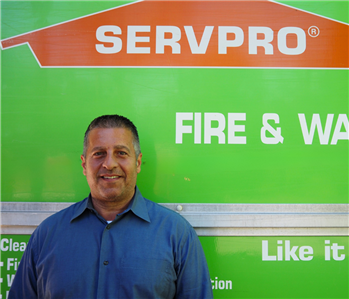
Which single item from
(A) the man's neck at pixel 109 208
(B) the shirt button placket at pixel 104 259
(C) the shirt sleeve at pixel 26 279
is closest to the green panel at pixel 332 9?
(A) the man's neck at pixel 109 208

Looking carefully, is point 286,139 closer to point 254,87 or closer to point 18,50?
point 254,87

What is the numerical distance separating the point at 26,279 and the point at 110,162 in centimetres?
72

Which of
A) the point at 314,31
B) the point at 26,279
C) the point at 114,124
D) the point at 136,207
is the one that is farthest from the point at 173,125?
the point at 26,279

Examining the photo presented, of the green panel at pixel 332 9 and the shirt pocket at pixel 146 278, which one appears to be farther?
the green panel at pixel 332 9

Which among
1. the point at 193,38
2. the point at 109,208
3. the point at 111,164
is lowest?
the point at 109,208

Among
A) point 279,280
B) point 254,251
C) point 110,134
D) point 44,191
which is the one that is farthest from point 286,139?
point 44,191

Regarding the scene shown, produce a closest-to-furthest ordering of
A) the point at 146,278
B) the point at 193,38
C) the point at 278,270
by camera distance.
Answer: the point at 146,278 < the point at 278,270 < the point at 193,38

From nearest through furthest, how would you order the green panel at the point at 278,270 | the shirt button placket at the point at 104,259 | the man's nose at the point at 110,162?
1. the shirt button placket at the point at 104,259
2. the man's nose at the point at 110,162
3. the green panel at the point at 278,270

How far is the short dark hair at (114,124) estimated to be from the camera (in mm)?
1638

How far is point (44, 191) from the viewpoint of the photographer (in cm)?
176

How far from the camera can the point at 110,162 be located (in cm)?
156

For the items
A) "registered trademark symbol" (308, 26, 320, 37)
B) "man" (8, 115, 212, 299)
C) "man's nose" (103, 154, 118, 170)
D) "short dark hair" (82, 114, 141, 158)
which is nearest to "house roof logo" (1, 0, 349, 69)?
"registered trademark symbol" (308, 26, 320, 37)

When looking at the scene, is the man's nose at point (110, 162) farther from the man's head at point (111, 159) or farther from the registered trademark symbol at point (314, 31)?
the registered trademark symbol at point (314, 31)

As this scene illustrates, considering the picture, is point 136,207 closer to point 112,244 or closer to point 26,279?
point 112,244
